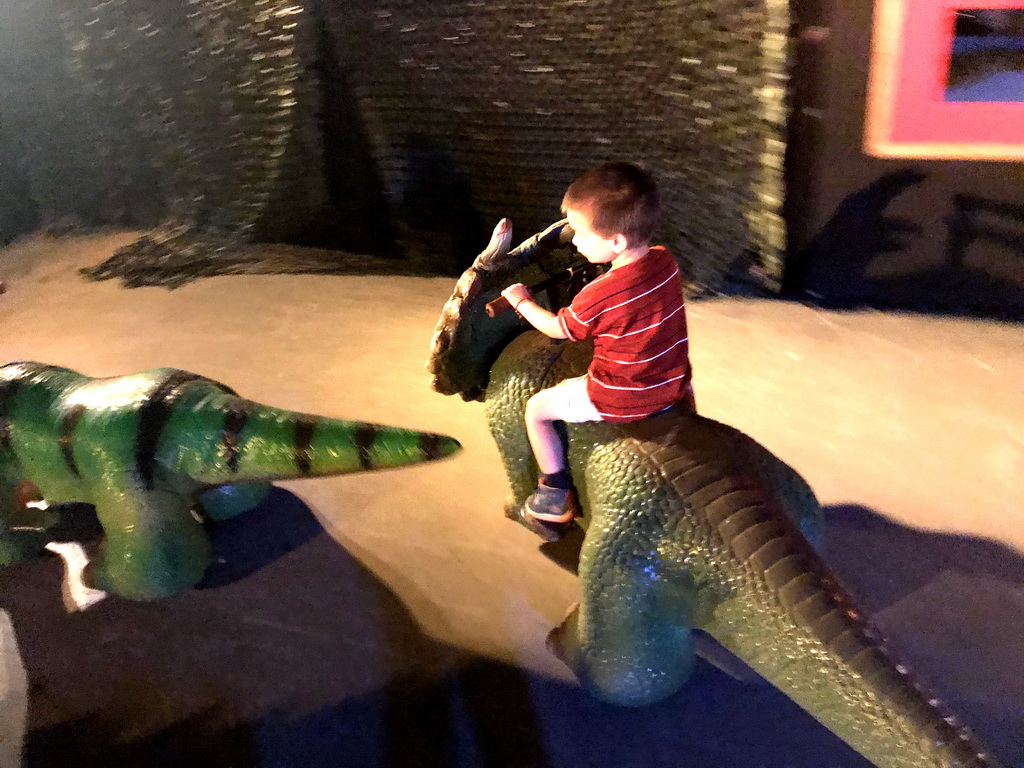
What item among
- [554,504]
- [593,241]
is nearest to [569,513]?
[554,504]

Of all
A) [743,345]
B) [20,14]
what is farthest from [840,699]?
[20,14]

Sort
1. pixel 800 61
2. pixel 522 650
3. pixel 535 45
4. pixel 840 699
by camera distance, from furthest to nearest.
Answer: pixel 535 45 → pixel 800 61 → pixel 522 650 → pixel 840 699

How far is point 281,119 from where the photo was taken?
3.39 metres

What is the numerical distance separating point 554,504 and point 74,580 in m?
1.13

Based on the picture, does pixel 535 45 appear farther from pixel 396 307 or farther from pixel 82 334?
pixel 82 334

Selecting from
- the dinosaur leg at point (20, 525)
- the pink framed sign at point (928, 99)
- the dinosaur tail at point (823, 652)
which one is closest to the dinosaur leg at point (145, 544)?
the dinosaur leg at point (20, 525)

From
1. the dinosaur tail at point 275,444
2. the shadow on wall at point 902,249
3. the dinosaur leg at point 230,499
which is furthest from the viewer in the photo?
the shadow on wall at point 902,249

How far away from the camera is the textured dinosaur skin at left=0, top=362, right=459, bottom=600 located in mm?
1481

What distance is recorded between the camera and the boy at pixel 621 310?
125 cm

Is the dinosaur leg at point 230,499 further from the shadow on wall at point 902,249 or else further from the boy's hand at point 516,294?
the shadow on wall at point 902,249

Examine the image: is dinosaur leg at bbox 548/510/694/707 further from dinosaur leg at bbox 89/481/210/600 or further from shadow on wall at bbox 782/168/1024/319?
shadow on wall at bbox 782/168/1024/319

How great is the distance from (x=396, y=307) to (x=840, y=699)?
238 cm

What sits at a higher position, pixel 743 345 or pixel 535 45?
pixel 535 45

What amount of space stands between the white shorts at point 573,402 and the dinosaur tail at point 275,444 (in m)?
0.23
